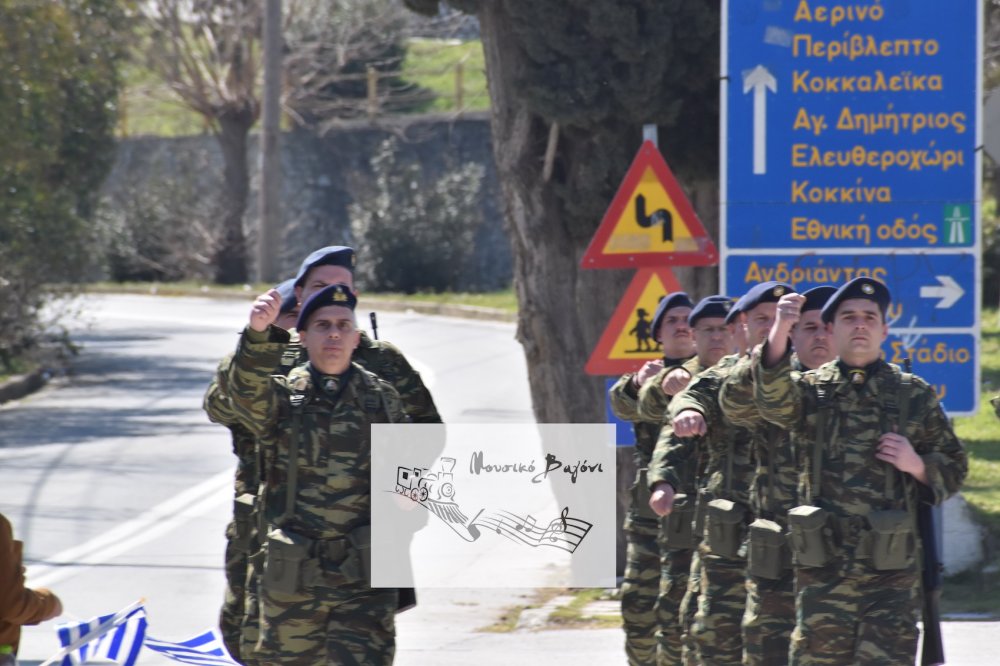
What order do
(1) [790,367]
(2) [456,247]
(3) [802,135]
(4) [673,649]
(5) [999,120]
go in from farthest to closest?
1. (2) [456,247]
2. (3) [802,135]
3. (5) [999,120]
4. (4) [673,649]
5. (1) [790,367]

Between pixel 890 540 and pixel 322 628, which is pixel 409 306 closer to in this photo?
pixel 322 628

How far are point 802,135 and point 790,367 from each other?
10.9 ft

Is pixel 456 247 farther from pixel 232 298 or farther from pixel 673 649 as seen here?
pixel 673 649

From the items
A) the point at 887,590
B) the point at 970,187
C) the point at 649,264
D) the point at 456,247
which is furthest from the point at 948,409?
the point at 456,247

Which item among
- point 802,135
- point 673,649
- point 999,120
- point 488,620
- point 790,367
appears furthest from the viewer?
point 488,620

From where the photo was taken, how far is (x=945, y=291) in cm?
850

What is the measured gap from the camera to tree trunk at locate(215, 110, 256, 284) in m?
37.5

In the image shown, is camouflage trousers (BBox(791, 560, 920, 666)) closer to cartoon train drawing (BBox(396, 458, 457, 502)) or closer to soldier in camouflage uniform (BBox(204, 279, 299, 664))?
cartoon train drawing (BBox(396, 458, 457, 502))

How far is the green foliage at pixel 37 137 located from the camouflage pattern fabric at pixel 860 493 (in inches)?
615

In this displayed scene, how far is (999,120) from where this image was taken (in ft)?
26.3

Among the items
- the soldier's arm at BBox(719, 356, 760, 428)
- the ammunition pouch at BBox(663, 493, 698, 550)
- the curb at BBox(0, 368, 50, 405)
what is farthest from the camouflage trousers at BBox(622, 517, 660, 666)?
the curb at BBox(0, 368, 50, 405)

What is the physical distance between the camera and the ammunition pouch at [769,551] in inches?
230

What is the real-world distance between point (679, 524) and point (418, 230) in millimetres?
27421

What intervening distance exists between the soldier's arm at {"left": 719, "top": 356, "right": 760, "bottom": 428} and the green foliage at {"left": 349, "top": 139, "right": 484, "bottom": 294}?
28039mm
